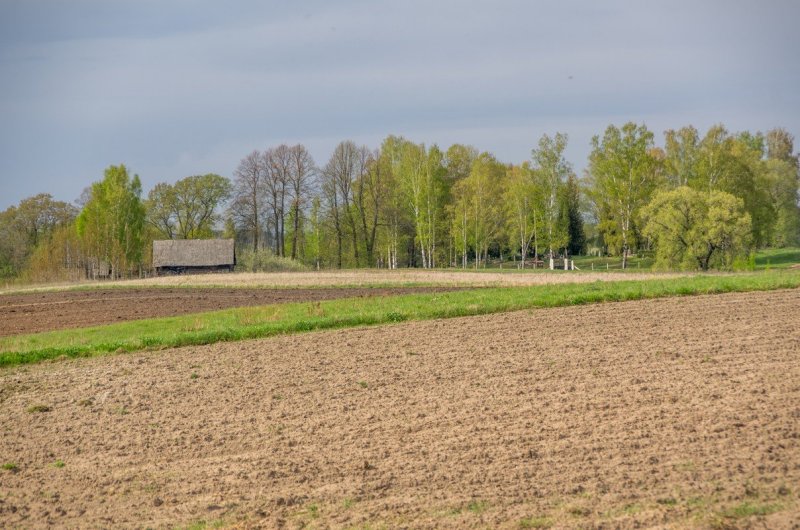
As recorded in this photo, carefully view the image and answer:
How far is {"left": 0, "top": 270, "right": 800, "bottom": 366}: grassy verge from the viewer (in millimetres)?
23609

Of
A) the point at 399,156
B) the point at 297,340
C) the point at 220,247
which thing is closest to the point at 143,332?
the point at 297,340

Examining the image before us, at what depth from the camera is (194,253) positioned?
87.0 meters

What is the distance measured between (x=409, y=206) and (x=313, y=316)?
6564 centimetres

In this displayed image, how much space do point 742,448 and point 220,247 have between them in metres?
80.2

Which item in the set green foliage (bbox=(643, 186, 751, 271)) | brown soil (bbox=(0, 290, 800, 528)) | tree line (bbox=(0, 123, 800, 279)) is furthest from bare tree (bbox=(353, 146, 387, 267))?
brown soil (bbox=(0, 290, 800, 528))

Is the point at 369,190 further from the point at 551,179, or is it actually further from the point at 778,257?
the point at 778,257

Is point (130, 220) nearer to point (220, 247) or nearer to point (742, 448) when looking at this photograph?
point (220, 247)

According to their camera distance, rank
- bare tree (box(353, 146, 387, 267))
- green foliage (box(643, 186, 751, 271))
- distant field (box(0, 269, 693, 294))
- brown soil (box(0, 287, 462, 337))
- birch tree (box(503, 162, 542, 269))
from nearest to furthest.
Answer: brown soil (box(0, 287, 462, 337)), distant field (box(0, 269, 693, 294)), green foliage (box(643, 186, 751, 271)), birch tree (box(503, 162, 542, 269)), bare tree (box(353, 146, 387, 267))

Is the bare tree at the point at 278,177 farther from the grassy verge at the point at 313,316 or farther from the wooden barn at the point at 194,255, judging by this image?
the grassy verge at the point at 313,316

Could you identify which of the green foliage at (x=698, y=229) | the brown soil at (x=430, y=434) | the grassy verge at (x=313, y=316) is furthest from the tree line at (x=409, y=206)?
the brown soil at (x=430, y=434)

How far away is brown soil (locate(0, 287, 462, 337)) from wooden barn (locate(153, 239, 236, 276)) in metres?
29.4

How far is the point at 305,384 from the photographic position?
16.6m

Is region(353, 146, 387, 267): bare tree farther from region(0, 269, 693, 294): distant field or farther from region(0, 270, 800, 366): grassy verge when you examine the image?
region(0, 270, 800, 366): grassy verge

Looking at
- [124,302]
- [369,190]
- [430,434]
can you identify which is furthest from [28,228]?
[430,434]
